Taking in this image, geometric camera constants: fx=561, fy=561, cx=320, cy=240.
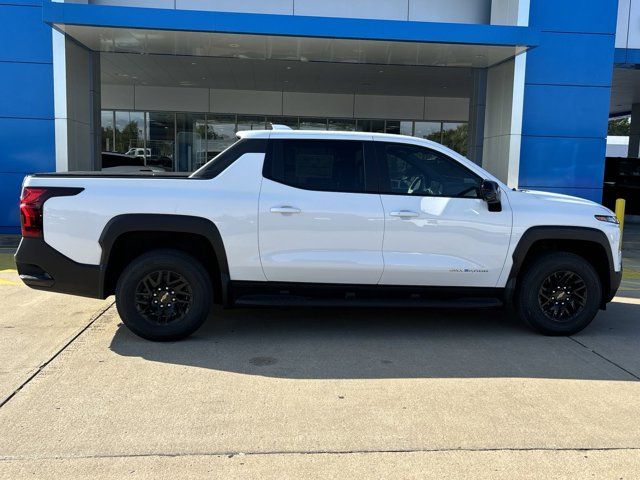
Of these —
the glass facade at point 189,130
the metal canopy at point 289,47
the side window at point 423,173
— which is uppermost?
A: the metal canopy at point 289,47

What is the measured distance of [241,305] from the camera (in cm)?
519

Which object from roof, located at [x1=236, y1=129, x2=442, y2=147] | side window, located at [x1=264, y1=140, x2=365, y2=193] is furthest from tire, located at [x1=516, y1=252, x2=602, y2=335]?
side window, located at [x1=264, y1=140, x2=365, y2=193]

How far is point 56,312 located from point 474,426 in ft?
15.4

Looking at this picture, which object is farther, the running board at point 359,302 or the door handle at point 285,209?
the running board at point 359,302

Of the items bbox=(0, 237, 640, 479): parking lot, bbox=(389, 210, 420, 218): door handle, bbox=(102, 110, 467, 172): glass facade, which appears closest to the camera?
bbox=(0, 237, 640, 479): parking lot

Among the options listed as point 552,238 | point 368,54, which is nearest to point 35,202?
point 552,238

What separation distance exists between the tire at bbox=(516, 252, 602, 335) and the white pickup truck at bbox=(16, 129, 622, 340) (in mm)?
14

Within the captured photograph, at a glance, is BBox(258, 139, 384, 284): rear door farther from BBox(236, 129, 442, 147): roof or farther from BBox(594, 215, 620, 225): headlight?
BBox(594, 215, 620, 225): headlight

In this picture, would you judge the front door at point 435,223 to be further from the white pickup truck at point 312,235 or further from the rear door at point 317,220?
the rear door at point 317,220

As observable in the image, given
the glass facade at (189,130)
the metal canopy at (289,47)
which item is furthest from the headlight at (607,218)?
the glass facade at (189,130)

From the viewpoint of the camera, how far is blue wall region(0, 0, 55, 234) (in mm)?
10695

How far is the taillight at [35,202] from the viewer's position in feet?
16.3

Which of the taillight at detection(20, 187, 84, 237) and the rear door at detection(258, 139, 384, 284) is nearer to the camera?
the taillight at detection(20, 187, 84, 237)

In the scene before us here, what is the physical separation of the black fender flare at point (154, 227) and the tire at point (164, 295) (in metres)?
0.23
